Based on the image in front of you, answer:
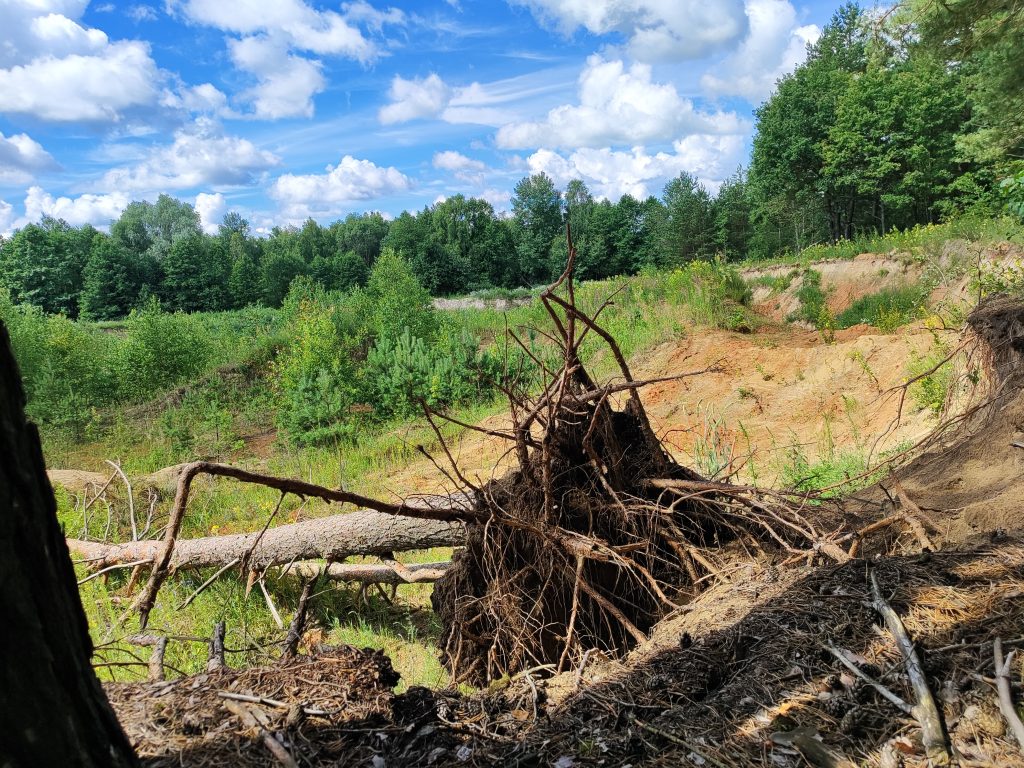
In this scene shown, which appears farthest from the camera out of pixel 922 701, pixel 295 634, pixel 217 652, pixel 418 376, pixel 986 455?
pixel 418 376

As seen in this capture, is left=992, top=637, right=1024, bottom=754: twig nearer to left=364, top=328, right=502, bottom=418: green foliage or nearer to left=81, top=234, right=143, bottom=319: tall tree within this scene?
left=364, top=328, right=502, bottom=418: green foliage

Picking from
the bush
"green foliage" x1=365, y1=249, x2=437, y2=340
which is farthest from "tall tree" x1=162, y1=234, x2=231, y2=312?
"green foliage" x1=365, y1=249, x2=437, y2=340

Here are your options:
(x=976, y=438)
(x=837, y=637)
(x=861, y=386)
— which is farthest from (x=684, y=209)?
(x=837, y=637)

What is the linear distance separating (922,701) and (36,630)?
210 cm

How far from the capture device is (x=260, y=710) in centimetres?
198

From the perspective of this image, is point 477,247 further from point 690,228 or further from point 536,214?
point 690,228

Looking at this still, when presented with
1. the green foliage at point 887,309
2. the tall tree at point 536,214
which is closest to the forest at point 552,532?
the green foliage at point 887,309

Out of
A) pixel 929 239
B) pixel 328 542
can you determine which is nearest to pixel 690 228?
pixel 929 239

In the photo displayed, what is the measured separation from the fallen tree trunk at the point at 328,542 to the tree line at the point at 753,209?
340 cm

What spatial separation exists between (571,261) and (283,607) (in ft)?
14.6

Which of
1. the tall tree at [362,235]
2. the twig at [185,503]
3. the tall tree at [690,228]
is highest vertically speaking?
the tall tree at [362,235]

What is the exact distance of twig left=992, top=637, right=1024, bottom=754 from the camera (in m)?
1.60

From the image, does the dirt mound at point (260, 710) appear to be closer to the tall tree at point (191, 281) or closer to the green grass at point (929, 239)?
the green grass at point (929, 239)

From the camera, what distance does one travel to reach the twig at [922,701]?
5.40 feet
